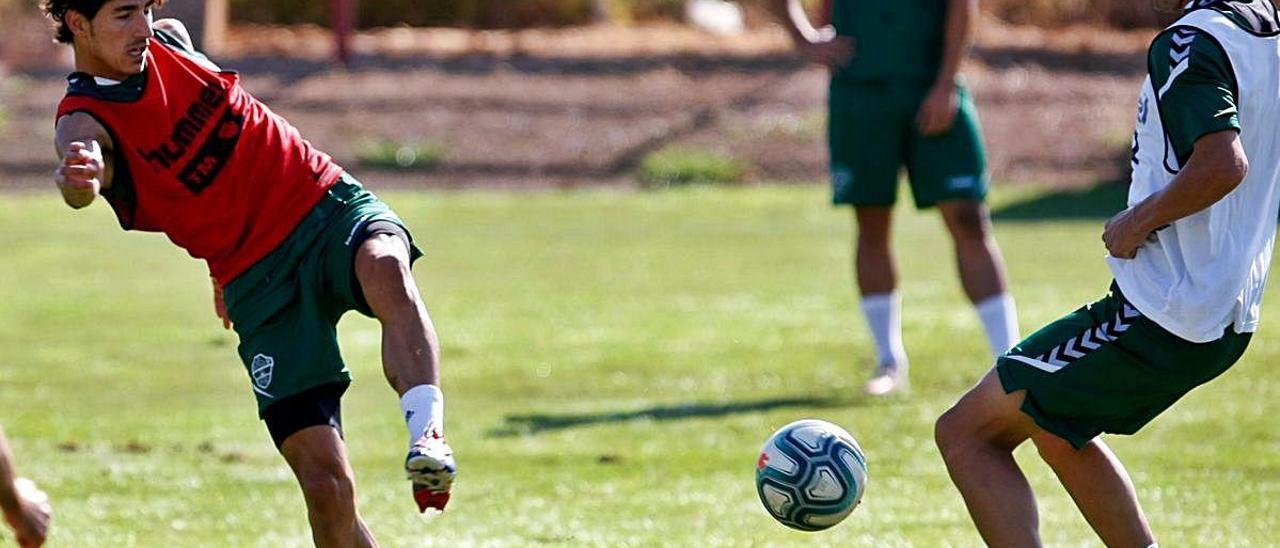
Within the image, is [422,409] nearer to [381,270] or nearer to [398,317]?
[398,317]

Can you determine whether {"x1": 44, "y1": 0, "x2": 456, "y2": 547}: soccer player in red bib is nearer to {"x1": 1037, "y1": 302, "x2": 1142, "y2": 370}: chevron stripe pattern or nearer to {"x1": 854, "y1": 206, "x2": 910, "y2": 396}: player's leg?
{"x1": 1037, "y1": 302, "x2": 1142, "y2": 370}: chevron stripe pattern

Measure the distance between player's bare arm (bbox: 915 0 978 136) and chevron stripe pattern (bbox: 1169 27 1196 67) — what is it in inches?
168

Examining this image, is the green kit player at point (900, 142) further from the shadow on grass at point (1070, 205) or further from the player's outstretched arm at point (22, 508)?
the shadow on grass at point (1070, 205)

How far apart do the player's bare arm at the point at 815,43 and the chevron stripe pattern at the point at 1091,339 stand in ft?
14.6

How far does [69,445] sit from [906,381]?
3702mm

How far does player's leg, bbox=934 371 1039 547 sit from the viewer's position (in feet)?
15.6

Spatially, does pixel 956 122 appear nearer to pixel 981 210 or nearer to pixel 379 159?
pixel 981 210

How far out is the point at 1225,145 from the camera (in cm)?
429

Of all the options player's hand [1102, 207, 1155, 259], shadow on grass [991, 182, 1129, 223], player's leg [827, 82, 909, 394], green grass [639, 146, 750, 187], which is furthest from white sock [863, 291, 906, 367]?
green grass [639, 146, 750, 187]

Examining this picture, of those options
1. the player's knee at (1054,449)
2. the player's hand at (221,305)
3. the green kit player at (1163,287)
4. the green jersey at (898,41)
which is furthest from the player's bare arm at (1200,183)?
the green jersey at (898,41)

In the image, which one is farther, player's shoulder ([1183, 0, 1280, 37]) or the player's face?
the player's face

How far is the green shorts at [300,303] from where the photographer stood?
197 inches

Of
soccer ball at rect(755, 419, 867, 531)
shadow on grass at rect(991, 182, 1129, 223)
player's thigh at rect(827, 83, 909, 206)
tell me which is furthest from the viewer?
shadow on grass at rect(991, 182, 1129, 223)

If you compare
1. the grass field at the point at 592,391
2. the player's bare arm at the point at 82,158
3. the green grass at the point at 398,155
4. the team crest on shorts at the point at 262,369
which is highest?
the player's bare arm at the point at 82,158
